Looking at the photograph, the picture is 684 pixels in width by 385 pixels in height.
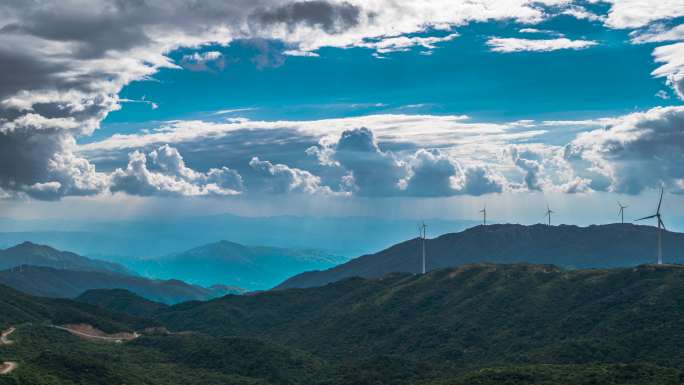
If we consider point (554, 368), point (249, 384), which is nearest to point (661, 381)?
point (554, 368)

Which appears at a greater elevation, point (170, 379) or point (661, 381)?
point (661, 381)

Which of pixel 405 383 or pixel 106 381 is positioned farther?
pixel 405 383

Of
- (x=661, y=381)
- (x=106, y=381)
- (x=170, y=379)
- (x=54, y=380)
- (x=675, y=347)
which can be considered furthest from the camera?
(x=170, y=379)

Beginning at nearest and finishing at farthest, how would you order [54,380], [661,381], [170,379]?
1. [661,381]
2. [54,380]
3. [170,379]

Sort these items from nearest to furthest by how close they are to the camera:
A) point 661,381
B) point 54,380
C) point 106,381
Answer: point 661,381 < point 54,380 < point 106,381

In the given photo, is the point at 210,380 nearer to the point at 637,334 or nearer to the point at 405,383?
the point at 405,383

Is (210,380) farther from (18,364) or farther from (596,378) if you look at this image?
(596,378)

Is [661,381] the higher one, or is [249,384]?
[661,381]

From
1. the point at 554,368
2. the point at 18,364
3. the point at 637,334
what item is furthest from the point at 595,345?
the point at 18,364

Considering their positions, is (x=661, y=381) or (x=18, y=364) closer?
(x=661, y=381)
